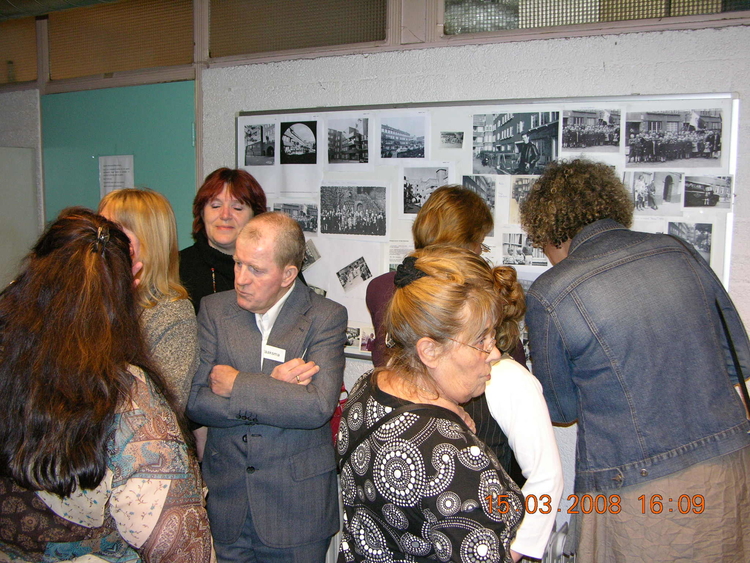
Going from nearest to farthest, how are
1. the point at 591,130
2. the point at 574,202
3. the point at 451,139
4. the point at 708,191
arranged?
the point at 574,202 → the point at 708,191 → the point at 591,130 → the point at 451,139

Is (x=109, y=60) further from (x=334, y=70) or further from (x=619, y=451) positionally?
(x=619, y=451)

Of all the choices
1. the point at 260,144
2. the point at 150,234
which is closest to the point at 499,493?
the point at 150,234

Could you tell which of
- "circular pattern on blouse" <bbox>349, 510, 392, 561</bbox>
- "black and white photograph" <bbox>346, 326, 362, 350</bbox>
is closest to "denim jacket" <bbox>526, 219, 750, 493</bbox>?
"circular pattern on blouse" <bbox>349, 510, 392, 561</bbox>

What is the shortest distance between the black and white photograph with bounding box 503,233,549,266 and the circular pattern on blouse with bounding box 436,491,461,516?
146cm

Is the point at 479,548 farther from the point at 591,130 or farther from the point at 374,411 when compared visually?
the point at 591,130

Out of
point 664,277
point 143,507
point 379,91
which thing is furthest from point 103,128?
point 664,277

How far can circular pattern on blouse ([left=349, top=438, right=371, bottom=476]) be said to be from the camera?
1.13m

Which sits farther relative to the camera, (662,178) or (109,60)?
(109,60)

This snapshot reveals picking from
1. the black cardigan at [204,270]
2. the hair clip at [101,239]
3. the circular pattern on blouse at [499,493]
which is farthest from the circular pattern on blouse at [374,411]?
the black cardigan at [204,270]

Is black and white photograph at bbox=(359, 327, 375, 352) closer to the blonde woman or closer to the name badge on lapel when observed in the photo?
the name badge on lapel

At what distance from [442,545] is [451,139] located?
1772 mm

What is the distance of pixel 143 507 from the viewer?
1.04 meters

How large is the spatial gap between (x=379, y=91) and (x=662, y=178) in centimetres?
127

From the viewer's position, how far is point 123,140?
3209 millimetres
